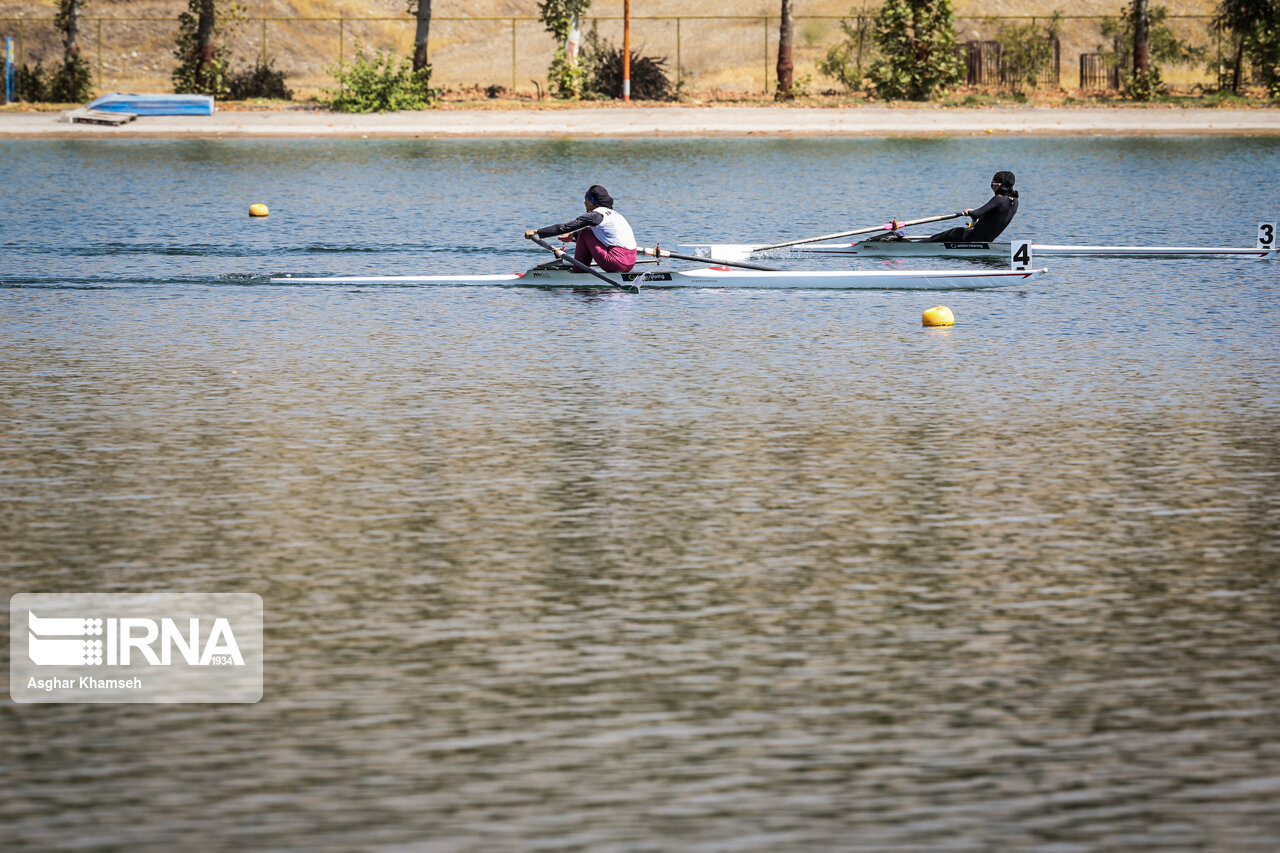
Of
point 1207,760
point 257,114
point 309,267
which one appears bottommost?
point 1207,760

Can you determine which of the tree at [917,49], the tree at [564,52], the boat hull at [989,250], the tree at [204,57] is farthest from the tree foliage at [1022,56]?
the boat hull at [989,250]

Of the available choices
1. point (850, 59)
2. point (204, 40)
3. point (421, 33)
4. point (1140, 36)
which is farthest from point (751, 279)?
point (850, 59)

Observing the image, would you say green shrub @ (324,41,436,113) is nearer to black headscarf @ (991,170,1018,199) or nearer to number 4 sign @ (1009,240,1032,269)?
black headscarf @ (991,170,1018,199)

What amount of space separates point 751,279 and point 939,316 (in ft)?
11.2

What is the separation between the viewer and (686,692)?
750cm

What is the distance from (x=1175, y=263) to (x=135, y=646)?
18315 mm

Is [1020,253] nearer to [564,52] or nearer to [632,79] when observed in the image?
[564,52]

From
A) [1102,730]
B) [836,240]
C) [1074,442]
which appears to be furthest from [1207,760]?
[836,240]

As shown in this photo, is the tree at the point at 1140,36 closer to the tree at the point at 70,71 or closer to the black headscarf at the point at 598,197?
the tree at the point at 70,71

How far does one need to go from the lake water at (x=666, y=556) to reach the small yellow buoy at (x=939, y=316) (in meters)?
0.28

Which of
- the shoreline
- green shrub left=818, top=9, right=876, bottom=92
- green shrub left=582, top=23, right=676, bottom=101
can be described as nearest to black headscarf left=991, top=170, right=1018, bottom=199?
the shoreline

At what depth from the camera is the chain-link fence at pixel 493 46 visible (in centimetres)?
9719

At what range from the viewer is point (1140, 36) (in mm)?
58000

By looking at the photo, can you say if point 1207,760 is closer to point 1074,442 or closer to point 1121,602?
point 1121,602
